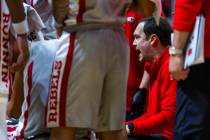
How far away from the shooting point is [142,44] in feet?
9.47

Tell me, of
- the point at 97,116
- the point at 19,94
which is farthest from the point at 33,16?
the point at 97,116

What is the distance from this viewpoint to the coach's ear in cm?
281

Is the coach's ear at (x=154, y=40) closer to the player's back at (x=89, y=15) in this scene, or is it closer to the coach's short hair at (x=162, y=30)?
A: the coach's short hair at (x=162, y=30)

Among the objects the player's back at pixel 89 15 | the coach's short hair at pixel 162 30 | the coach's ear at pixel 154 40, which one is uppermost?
the player's back at pixel 89 15

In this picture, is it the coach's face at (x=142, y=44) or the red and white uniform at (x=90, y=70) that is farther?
the coach's face at (x=142, y=44)

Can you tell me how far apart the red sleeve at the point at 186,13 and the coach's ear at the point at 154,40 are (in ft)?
3.37

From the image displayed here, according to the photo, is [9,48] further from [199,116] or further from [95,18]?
[199,116]

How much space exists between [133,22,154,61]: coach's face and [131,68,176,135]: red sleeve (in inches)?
11.3

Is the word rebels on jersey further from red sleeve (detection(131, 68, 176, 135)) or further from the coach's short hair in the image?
the coach's short hair

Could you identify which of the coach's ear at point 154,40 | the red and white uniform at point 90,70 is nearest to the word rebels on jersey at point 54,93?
the red and white uniform at point 90,70

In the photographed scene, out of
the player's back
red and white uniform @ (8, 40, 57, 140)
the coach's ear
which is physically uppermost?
the player's back

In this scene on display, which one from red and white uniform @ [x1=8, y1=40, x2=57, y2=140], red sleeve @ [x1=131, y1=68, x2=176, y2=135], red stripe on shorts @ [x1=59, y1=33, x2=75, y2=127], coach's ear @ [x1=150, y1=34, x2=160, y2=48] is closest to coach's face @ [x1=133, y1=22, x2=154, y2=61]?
coach's ear @ [x1=150, y1=34, x2=160, y2=48]

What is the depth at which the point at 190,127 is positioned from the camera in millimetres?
1830

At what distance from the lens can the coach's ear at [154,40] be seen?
111 inches
